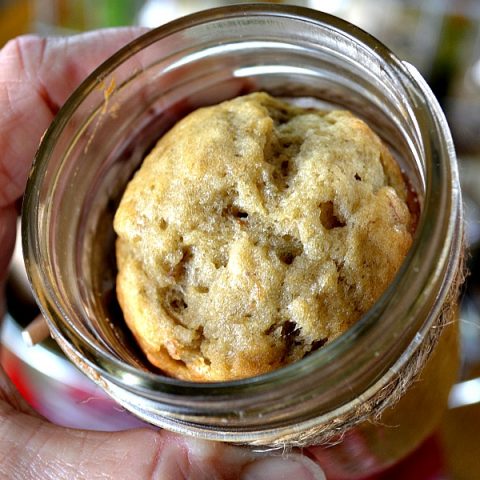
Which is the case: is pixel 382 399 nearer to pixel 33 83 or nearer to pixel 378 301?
pixel 378 301

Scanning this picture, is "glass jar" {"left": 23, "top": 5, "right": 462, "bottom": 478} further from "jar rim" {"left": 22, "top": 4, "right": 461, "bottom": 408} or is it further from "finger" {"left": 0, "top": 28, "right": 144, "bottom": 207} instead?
"finger" {"left": 0, "top": 28, "right": 144, "bottom": 207}

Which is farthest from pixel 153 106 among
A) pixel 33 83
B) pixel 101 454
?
pixel 101 454

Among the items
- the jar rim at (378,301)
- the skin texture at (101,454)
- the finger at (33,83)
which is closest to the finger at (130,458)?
the skin texture at (101,454)

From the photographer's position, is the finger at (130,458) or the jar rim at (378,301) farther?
the finger at (130,458)

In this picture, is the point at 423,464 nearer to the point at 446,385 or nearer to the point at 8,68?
the point at 446,385

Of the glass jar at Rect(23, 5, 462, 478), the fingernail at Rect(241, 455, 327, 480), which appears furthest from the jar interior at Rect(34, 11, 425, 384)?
the fingernail at Rect(241, 455, 327, 480)

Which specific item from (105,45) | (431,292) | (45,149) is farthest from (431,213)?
(105,45)

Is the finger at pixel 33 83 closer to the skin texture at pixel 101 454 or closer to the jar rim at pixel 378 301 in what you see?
the skin texture at pixel 101 454
